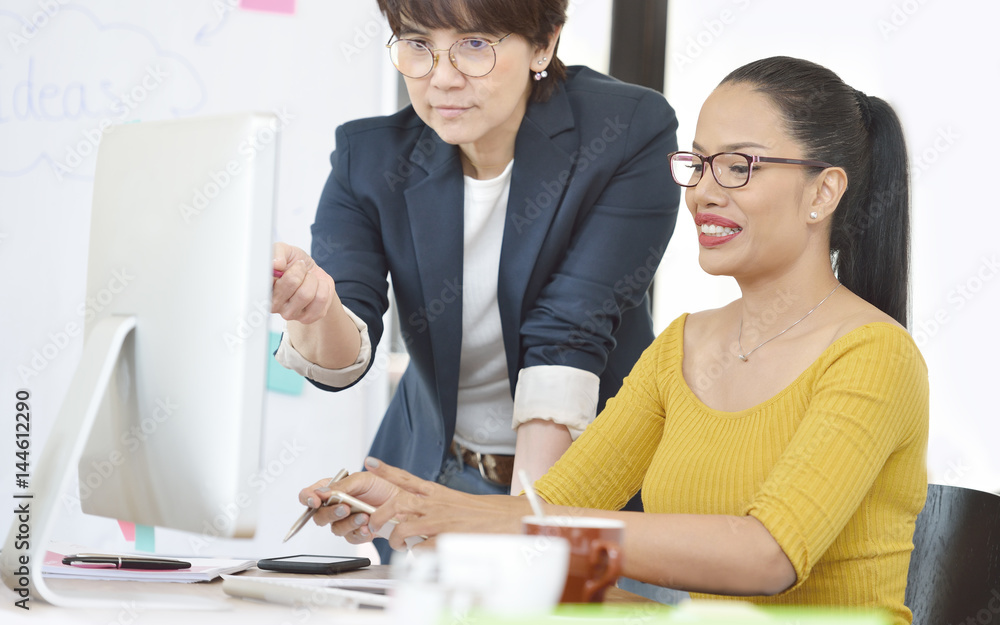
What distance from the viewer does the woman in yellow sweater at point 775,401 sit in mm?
993

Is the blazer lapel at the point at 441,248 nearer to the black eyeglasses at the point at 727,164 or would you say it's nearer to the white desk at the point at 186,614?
the black eyeglasses at the point at 727,164

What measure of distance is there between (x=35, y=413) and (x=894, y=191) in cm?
207

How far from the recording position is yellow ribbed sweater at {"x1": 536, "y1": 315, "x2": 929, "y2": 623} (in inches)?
39.7

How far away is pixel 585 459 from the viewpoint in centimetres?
134

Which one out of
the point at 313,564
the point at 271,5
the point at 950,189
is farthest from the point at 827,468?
the point at 271,5

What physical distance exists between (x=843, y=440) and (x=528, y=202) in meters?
0.69

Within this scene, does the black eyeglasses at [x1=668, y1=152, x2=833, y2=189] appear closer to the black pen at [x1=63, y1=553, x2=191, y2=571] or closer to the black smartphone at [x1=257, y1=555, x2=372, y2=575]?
the black smartphone at [x1=257, y1=555, x2=372, y2=575]

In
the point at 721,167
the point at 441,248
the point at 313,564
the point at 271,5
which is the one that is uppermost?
the point at 271,5

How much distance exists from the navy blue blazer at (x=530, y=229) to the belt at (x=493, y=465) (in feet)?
0.20

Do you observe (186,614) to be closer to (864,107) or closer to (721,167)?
(721,167)

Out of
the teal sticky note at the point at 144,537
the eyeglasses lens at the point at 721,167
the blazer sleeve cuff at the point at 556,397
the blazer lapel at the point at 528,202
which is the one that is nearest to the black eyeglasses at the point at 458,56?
the blazer lapel at the point at 528,202

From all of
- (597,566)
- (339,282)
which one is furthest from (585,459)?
(597,566)

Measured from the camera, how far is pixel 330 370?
1473mm

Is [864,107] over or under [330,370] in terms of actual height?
over
